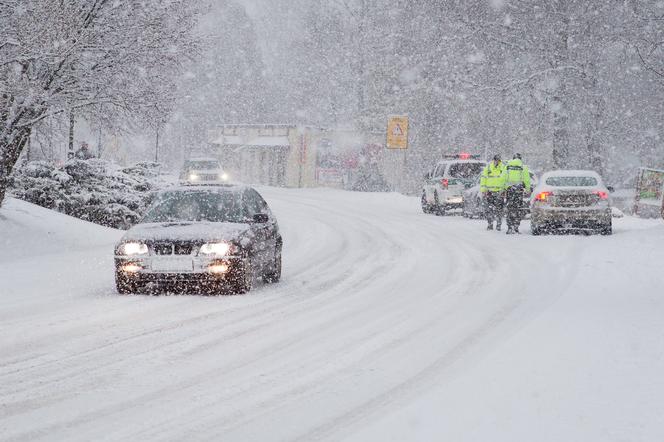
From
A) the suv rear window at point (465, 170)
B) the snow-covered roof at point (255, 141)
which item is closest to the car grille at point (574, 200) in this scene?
the suv rear window at point (465, 170)

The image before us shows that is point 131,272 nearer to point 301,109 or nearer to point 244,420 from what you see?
point 244,420

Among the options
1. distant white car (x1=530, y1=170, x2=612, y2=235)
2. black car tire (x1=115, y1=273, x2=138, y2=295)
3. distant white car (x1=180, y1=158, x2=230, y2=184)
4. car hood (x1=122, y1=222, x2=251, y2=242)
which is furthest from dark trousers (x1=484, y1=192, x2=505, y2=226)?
distant white car (x1=180, y1=158, x2=230, y2=184)

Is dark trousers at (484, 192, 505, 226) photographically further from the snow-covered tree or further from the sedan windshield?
the sedan windshield

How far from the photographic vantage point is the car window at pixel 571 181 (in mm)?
21067

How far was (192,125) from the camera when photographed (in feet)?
258

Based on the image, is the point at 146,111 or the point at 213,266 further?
the point at 146,111

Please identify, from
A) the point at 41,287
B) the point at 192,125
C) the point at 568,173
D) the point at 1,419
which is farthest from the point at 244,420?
the point at 192,125

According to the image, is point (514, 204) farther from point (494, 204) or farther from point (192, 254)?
point (192, 254)

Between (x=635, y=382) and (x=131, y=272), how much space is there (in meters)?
6.44

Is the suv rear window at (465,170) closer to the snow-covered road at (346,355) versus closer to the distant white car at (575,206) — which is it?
the distant white car at (575,206)

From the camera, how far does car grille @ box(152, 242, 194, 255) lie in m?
11.0

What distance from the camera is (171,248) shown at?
11.0 meters

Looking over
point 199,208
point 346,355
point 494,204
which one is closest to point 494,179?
point 494,204

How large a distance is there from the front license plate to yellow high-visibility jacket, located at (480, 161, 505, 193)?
41.6 feet
